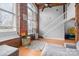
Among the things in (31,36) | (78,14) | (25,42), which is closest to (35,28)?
(31,36)

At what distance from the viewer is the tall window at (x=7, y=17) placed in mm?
1350

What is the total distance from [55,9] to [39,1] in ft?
0.86

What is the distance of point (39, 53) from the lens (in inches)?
54.8

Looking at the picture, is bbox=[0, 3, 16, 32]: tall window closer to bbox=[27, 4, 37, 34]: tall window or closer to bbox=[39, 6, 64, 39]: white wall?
bbox=[27, 4, 37, 34]: tall window

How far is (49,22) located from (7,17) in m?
0.61

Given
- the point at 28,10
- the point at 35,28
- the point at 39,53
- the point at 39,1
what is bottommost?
the point at 39,53

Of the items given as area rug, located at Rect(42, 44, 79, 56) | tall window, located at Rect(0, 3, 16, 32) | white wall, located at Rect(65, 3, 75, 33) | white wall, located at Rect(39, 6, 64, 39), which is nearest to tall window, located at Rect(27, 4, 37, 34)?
white wall, located at Rect(39, 6, 64, 39)

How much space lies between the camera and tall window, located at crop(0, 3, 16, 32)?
4.43ft

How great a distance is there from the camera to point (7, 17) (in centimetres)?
138

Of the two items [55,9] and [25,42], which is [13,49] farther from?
[55,9]

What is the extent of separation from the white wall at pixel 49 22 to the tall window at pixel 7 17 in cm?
41

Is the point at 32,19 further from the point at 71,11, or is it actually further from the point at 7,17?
the point at 71,11

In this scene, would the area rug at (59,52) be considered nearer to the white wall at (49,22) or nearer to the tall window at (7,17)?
the white wall at (49,22)

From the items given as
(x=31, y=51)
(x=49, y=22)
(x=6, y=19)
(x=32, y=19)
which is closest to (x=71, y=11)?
(x=49, y=22)
